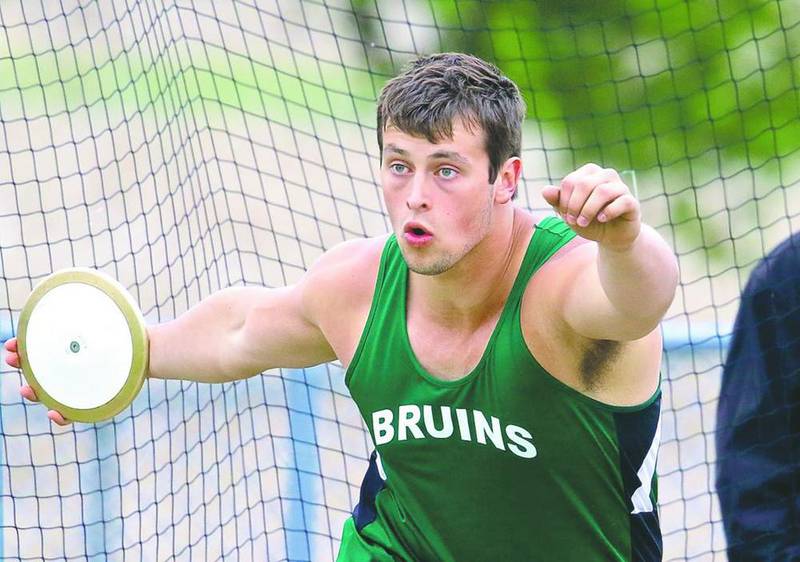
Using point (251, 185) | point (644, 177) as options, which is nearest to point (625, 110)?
point (644, 177)

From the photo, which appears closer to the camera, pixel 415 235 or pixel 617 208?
pixel 617 208

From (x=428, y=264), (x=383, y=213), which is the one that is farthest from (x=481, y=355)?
(x=383, y=213)

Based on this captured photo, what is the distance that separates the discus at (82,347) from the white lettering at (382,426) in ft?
2.72

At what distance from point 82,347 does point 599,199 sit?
6.33 ft

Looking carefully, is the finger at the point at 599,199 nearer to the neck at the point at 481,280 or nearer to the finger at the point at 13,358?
the neck at the point at 481,280

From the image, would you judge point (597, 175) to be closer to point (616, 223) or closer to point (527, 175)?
point (616, 223)

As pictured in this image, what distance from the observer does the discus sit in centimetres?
394

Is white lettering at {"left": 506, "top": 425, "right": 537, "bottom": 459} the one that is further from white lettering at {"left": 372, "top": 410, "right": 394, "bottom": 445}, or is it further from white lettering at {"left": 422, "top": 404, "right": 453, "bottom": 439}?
white lettering at {"left": 372, "top": 410, "right": 394, "bottom": 445}

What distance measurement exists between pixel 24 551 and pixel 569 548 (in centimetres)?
393

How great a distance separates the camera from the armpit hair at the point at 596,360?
3102 millimetres

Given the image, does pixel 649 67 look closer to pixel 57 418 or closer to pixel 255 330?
pixel 255 330

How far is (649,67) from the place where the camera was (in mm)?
6102

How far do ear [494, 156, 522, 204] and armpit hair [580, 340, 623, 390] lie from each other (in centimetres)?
43

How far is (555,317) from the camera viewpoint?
312 cm
